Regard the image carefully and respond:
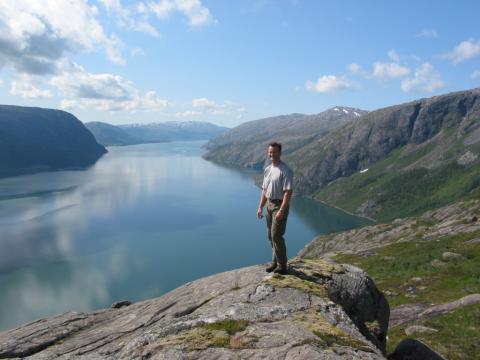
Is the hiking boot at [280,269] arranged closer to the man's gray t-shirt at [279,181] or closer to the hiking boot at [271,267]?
the hiking boot at [271,267]

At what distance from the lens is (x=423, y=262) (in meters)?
68.8

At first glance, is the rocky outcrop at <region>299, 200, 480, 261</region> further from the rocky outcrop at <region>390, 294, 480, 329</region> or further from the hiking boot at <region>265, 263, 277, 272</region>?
the hiking boot at <region>265, 263, 277, 272</region>

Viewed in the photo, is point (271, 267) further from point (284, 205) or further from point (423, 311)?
point (423, 311)

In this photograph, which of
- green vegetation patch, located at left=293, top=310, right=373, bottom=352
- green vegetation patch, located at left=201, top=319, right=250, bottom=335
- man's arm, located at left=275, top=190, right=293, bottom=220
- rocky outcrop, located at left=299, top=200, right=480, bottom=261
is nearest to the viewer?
green vegetation patch, located at left=293, top=310, right=373, bottom=352

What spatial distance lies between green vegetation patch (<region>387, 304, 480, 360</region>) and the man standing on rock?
11.7 metres

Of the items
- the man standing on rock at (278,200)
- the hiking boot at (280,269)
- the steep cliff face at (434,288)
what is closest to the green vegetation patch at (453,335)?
the steep cliff face at (434,288)

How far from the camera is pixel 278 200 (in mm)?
17438

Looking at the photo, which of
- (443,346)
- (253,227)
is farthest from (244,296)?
(253,227)

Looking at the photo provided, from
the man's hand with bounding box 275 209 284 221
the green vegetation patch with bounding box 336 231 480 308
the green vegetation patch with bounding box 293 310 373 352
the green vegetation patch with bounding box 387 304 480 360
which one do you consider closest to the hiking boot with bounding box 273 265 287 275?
the man's hand with bounding box 275 209 284 221

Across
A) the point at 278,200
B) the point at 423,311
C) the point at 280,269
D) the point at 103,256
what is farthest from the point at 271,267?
the point at 103,256

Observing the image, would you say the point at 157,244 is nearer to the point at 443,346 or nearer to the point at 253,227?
the point at 253,227

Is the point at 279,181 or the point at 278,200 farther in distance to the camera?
the point at 278,200

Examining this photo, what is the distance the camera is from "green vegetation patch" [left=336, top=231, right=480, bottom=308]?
155ft

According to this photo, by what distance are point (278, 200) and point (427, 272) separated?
2041 inches
